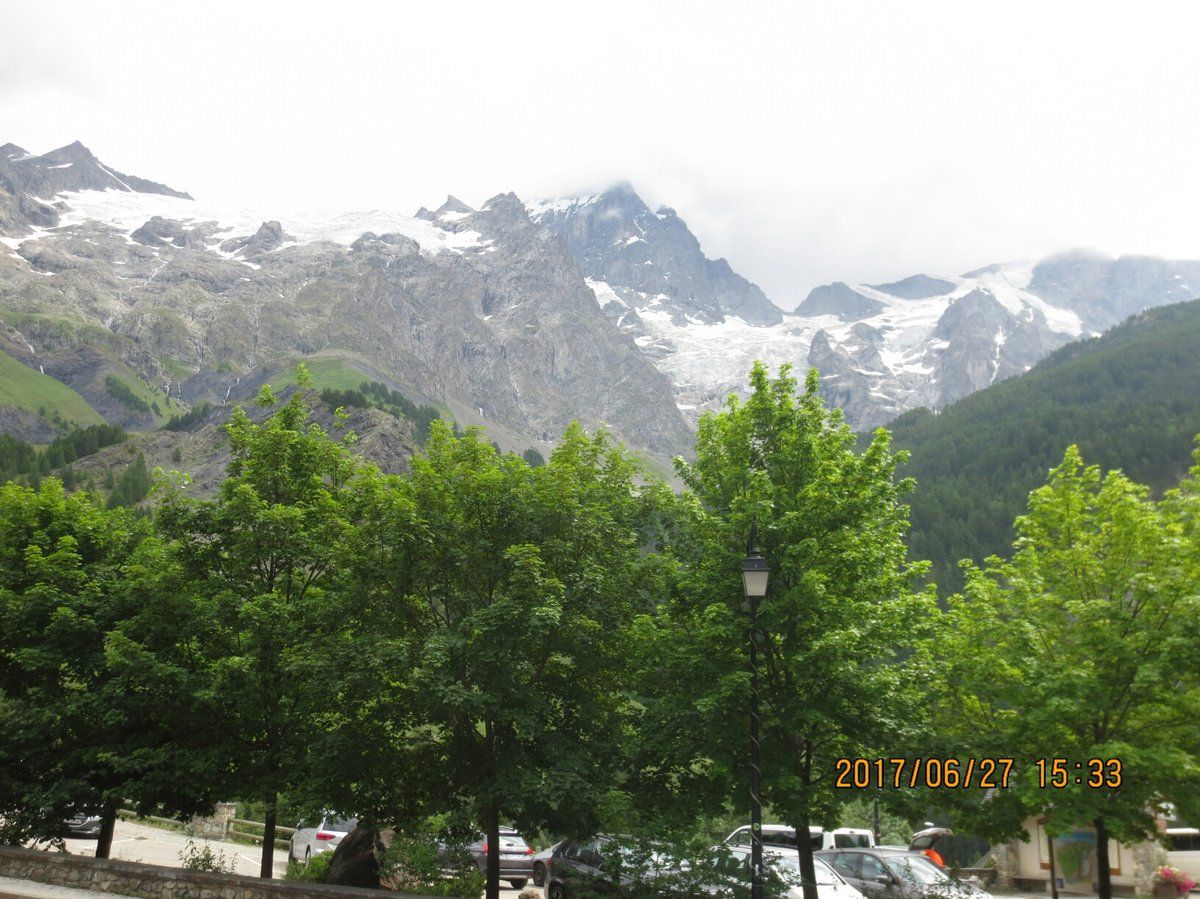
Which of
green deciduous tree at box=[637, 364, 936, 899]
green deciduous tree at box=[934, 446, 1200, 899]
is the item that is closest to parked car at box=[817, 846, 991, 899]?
green deciduous tree at box=[934, 446, 1200, 899]

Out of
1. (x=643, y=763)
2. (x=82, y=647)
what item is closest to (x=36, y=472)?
(x=82, y=647)

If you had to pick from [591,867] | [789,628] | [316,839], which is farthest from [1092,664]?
[316,839]

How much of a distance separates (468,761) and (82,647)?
1159 centimetres

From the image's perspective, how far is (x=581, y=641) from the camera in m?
21.2

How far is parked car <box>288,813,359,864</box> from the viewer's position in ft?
111

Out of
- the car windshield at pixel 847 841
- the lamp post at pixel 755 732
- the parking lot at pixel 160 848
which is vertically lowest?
the parking lot at pixel 160 848

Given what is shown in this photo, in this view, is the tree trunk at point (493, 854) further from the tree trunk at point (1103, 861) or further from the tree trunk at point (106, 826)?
the tree trunk at point (1103, 861)

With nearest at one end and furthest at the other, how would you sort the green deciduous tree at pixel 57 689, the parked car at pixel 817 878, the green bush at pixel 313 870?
the parked car at pixel 817 878
the green deciduous tree at pixel 57 689
the green bush at pixel 313 870

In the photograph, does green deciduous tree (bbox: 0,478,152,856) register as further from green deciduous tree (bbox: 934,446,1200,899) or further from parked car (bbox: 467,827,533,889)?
green deciduous tree (bbox: 934,446,1200,899)

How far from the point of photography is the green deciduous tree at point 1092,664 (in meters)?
18.2

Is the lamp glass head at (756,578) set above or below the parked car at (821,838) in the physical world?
above

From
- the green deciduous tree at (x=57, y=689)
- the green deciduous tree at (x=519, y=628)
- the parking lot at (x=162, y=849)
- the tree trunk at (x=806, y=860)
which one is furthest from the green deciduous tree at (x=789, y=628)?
the green deciduous tree at (x=57, y=689)

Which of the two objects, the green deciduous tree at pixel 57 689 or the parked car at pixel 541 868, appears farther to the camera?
the parked car at pixel 541 868

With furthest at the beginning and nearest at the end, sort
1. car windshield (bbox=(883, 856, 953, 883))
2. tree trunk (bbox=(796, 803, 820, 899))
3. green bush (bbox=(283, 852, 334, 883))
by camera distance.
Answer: green bush (bbox=(283, 852, 334, 883)) → car windshield (bbox=(883, 856, 953, 883)) → tree trunk (bbox=(796, 803, 820, 899))
